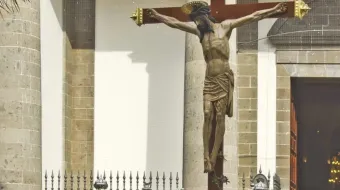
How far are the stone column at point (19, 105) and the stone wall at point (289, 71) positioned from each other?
4.56 metres

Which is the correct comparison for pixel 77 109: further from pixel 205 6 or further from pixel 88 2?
pixel 205 6

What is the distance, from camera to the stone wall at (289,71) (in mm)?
20984

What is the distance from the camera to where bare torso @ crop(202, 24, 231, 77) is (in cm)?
1168

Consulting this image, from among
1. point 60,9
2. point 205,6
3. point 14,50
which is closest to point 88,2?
point 60,9

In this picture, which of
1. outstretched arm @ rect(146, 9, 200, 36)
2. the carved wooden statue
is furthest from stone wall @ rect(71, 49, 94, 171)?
the carved wooden statue

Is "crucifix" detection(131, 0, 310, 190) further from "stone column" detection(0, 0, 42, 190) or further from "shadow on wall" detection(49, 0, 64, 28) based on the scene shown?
"shadow on wall" detection(49, 0, 64, 28)

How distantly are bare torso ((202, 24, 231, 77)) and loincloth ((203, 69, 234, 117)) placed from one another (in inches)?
2.3

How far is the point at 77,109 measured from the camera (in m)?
21.5

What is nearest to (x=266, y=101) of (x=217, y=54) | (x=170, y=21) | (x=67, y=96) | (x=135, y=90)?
(x=135, y=90)

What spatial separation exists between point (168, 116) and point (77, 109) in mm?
1641

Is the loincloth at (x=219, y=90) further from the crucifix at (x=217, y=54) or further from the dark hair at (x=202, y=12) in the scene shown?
the dark hair at (x=202, y=12)

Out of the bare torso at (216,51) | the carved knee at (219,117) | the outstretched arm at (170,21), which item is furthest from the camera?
the outstretched arm at (170,21)

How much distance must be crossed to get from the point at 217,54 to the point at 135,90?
9.77 m

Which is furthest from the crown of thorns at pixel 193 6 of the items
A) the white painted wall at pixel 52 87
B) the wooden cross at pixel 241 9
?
the white painted wall at pixel 52 87
